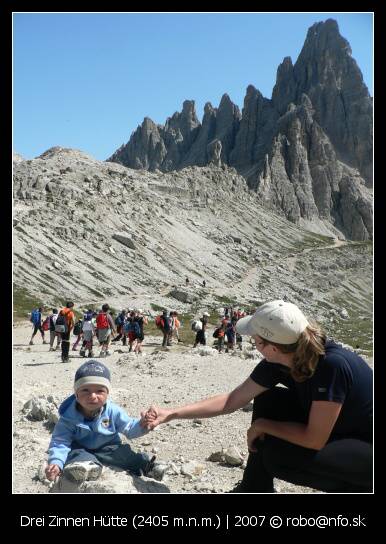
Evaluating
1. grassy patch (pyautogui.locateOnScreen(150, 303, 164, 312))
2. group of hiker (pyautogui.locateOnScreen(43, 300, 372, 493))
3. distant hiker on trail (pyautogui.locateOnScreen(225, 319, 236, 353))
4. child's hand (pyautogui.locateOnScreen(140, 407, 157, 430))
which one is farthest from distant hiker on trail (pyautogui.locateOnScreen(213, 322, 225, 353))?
grassy patch (pyautogui.locateOnScreen(150, 303, 164, 312))

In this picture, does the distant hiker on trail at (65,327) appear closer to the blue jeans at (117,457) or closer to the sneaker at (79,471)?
the blue jeans at (117,457)

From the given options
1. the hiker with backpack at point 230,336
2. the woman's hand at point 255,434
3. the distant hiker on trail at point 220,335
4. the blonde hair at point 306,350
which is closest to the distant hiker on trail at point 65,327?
the distant hiker on trail at point 220,335

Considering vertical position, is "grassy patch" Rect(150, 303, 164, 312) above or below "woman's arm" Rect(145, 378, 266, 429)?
below

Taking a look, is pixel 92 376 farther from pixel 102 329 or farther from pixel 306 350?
pixel 102 329

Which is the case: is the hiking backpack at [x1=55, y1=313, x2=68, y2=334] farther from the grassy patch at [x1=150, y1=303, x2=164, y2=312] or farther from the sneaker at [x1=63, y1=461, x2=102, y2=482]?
the grassy patch at [x1=150, y1=303, x2=164, y2=312]

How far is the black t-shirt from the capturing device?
4.48 metres

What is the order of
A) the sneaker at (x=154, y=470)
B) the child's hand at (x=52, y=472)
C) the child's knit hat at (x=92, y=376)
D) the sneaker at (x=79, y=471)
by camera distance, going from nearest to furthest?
1. the child's hand at (x=52, y=472)
2. the sneaker at (x=79, y=471)
3. the child's knit hat at (x=92, y=376)
4. the sneaker at (x=154, y=470)

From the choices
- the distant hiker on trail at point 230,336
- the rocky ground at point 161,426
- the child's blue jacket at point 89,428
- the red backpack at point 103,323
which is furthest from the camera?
the distant hiker on trail at point 230,336

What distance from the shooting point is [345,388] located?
451 centimetres

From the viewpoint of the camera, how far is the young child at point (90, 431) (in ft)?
18.0

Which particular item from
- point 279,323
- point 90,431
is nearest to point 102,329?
point 90,431

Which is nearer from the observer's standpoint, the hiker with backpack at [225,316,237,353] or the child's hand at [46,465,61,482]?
the child's hand at [46,465,61,482]

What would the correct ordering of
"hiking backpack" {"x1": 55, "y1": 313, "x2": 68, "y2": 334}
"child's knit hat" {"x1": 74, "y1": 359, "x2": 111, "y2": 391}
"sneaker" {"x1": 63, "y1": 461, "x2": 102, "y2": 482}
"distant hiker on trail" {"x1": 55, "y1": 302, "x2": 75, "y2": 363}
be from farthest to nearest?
"hiking backpack" {"x1": 55, "y1": 313, "x2": 68, "y2": 334} → "distant hiker on trail" {"x1": 55, "y1": 302, "x2": 75, "y2": 363} → "child's knit hat" {"x1": 74, "y1": 359, "x2": 111, "y2": 391} → "sneaker" {"x1": 63, "y1": 461, "x2": 102, "y2": 482}
